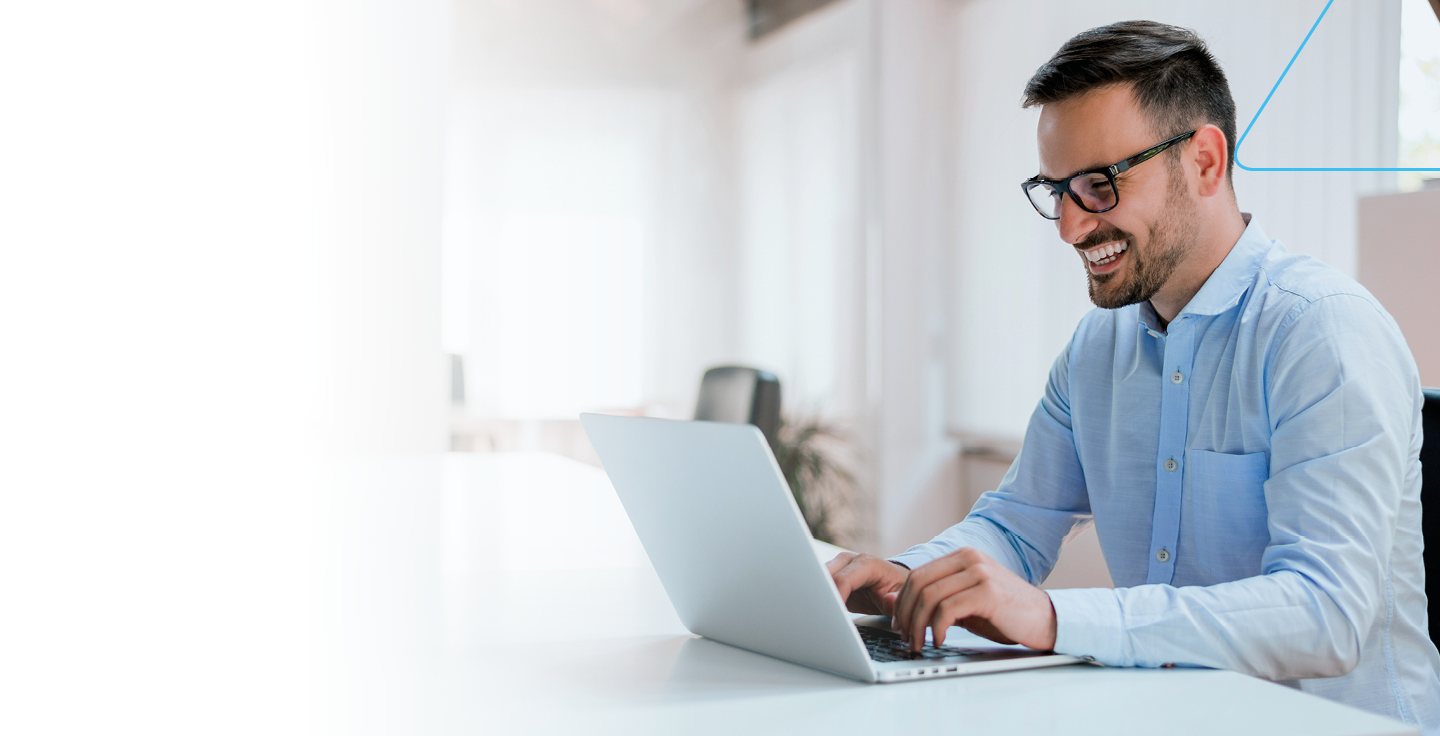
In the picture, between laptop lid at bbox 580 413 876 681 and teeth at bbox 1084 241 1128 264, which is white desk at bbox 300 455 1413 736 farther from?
teeth at bbox 1084 241 1128 264

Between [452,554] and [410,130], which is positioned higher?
[410,130]

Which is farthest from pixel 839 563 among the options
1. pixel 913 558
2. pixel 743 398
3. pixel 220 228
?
pixel 220 228

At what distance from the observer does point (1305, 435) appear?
1.08 metres

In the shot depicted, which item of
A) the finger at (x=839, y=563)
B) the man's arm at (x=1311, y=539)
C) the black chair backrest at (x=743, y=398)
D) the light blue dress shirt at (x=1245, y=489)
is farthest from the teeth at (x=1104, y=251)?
the black chair backrest at (x=743, y=398)

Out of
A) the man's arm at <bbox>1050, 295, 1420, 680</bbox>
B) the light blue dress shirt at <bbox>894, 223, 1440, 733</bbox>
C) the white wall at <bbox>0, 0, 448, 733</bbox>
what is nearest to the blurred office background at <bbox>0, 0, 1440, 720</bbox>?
the white wall at <bbox>0, 0, 448, 733</bbox>

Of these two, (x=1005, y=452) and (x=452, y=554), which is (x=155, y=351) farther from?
(x=452, y=554)

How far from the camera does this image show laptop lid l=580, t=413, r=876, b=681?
88cm

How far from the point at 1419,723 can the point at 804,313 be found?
404 cm

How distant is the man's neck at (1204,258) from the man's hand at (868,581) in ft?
1.58

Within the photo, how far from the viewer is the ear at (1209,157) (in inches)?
51.7

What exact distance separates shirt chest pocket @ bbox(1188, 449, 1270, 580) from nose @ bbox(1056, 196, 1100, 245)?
0.90 feet

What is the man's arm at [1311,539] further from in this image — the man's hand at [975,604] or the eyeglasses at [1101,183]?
the eyeglasses at [1101,183]

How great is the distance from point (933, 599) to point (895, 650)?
0.07 metres

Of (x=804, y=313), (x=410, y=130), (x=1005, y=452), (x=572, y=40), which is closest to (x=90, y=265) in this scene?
(x=410, y=130)
